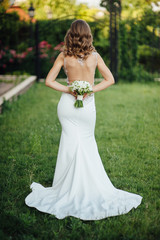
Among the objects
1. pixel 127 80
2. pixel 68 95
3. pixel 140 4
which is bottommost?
pixel 127 80

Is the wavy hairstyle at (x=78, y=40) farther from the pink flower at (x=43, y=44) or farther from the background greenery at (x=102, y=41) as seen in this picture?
the pink flower at (x=43, y=44)

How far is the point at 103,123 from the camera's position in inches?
271

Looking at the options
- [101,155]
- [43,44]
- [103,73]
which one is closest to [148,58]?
[43,44]

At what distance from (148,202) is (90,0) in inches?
780

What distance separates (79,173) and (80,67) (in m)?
1.22

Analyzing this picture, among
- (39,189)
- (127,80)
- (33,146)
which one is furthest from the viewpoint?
(127,80)

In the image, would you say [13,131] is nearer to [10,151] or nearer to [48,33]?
[10,151]

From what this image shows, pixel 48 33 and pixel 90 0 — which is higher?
pixel 90 0

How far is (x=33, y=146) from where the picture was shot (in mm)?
4980

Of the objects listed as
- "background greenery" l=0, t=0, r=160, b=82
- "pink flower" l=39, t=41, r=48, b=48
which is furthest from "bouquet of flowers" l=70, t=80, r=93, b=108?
"pink flower" l=39, t=41, r=48, b=48

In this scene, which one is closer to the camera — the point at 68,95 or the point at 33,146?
the point at 68,95

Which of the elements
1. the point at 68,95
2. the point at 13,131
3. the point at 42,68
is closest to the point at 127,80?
the point at 42,68

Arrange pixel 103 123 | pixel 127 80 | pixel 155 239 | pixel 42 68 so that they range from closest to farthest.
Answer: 1. pixel 155 239
2. pixel 103 123
3. pixel 127 80
4. pixel 42 68

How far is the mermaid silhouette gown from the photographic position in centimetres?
325
